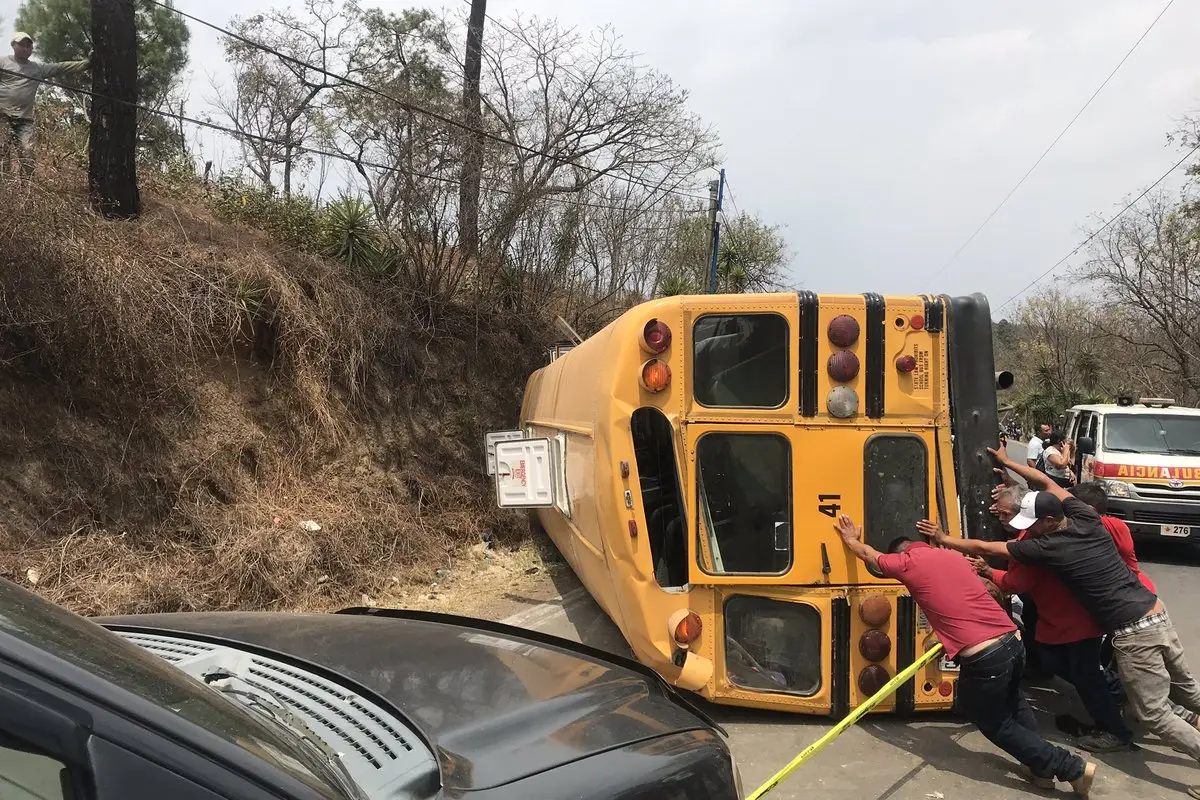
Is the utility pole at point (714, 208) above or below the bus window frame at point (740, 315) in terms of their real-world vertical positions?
above

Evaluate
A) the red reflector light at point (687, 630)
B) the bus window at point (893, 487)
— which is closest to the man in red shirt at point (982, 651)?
the bus window at point (893, 487)

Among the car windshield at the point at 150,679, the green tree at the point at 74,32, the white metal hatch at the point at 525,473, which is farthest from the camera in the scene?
the green tree at the point at 74,32

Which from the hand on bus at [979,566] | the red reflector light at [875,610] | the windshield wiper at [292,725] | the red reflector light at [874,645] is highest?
the windshield wiper at [292,725]

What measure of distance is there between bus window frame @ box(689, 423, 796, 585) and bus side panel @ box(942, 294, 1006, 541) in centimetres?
98

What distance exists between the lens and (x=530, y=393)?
988 centimetres

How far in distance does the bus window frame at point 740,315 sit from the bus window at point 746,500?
0.16 m

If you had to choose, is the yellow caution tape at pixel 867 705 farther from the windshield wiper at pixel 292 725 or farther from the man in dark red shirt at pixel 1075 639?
the windshield wiper at pixel 292 725

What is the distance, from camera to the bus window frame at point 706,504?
4.33 m

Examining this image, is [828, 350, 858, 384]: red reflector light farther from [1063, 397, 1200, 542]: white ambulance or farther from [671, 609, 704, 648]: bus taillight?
[1063, 397, 1200, 542]: white ambulance

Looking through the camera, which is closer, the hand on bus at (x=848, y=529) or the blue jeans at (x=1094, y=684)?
the hand on bus at (x=848, y=529)

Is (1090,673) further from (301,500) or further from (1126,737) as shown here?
(301,500)

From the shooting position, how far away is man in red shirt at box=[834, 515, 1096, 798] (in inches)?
150

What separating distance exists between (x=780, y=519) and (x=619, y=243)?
44.5ft

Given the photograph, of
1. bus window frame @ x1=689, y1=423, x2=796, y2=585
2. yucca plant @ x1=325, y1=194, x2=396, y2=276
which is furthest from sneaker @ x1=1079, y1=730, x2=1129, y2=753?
yucca plant @ x1=325, y1=194, x2=396, y2=276
